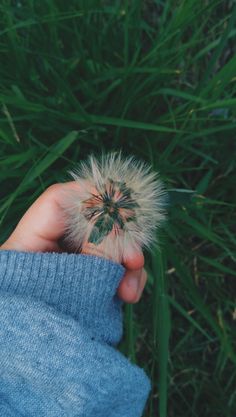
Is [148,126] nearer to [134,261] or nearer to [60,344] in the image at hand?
[134,261]

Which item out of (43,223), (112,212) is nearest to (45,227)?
(43,223)

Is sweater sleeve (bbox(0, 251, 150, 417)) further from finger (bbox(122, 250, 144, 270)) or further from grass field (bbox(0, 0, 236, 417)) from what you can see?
grass field (bbox(0, 0, 236, 417))

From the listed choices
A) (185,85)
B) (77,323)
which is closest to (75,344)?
(77,323)

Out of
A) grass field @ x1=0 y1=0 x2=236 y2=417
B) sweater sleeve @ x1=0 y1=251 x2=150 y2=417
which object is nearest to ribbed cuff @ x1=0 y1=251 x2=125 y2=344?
sweater sleeve @ x1=0 y1=251 x2=150 y2=417

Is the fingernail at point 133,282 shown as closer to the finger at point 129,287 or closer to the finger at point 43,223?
the finger at point 129,287

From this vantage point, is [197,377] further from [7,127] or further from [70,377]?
[7,127]

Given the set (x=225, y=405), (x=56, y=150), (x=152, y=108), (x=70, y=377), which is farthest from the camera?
(x=225, y=405)
